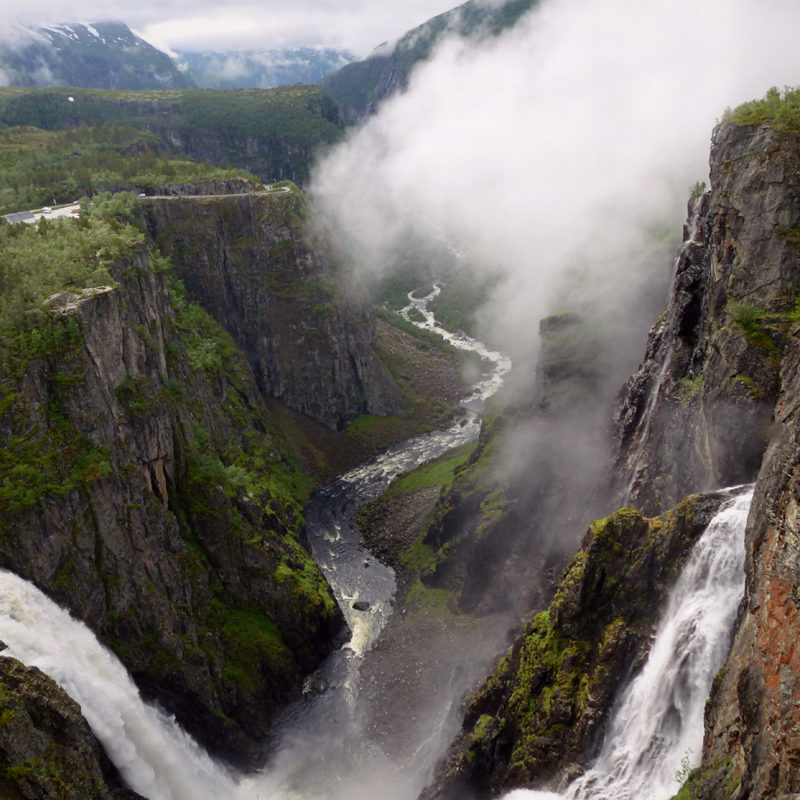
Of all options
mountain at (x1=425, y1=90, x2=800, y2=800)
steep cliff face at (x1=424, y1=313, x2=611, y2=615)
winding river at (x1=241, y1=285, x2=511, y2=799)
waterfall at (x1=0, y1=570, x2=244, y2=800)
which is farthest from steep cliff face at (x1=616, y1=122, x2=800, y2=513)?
waterfall at (x1=0, y1=570, x2=244, y2=800)

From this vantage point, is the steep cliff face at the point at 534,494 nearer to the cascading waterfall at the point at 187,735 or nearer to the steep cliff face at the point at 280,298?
the cascading waterfall at the point at 187,735

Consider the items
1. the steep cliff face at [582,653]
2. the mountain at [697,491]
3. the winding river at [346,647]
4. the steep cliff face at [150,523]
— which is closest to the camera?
the mountain at [697,491]

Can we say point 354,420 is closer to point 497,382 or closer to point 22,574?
point 497,382

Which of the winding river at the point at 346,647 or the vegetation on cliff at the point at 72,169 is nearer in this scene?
the winding river at the point at 346,647

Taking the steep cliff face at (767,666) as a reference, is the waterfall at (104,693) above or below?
below

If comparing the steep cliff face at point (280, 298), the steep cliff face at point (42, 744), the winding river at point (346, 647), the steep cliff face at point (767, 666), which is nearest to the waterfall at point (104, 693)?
the steep cliff face at point (42, 744)

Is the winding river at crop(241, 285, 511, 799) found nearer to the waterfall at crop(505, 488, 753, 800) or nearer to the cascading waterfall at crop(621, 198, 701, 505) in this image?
the waterfall at crop(505, 488, 753, 800)

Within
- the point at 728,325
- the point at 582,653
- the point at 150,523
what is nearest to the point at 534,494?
the point at 728,325
